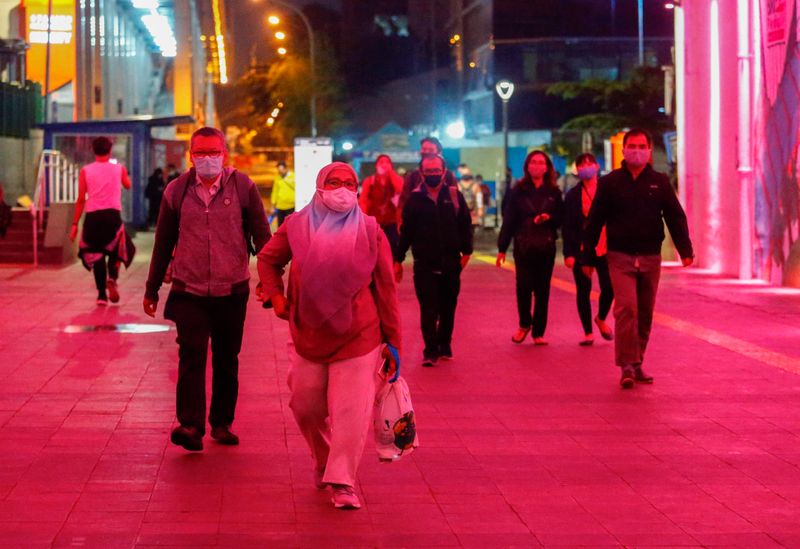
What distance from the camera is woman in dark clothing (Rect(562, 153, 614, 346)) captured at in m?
13.4

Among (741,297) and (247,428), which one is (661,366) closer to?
(247,428)

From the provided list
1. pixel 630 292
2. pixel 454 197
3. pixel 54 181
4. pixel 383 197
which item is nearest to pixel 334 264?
pixel 630 292

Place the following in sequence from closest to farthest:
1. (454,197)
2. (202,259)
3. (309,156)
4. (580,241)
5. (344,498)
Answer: (344,498) < (202,259) < (454,197) < (580,241) < (309,156)

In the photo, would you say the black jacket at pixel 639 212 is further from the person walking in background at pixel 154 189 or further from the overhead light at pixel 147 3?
the overhead light at pixel 147 3

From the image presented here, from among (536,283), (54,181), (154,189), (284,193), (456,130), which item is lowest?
(536,283)

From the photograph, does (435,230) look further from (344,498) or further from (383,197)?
(344,498)

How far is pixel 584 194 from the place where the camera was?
13680 millimetres

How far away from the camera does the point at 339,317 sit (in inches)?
267

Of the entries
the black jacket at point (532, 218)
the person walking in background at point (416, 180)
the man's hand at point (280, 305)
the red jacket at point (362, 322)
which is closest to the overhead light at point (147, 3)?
the black jacket at point (532, 218)

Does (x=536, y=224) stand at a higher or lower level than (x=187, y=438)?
higher

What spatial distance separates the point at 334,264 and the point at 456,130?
66493 millimetres

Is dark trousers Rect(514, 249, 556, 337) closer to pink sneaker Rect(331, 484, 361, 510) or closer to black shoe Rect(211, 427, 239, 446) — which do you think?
black shoe Rect(211, 427, 239, 446)

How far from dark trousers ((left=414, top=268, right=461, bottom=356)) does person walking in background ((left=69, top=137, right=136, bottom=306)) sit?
16.5ft

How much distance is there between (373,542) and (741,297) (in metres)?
13.0
